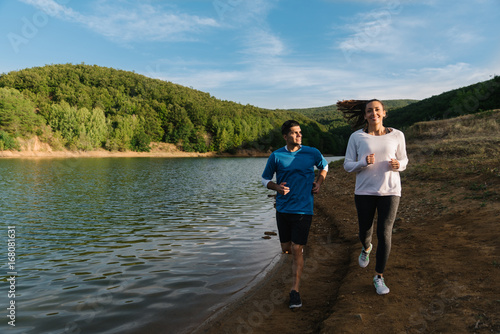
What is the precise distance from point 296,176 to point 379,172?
3.85 ft

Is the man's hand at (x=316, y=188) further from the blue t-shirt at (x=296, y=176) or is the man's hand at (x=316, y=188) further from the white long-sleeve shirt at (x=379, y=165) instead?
the white long-sleeve shirt at (x=379, y=165)

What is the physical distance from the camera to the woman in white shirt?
4.18 m

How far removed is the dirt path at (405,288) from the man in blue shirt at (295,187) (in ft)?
2.00

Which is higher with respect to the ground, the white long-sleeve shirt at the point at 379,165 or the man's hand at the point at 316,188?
the white long-sleeve shirt at the point at 379,165

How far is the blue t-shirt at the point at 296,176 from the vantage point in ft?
14.1

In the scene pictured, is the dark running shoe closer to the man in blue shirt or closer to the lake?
the man in blue shirt

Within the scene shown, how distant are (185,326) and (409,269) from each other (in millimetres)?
3833

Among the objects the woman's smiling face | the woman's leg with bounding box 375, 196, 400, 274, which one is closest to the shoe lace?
the woman's leg with bounding box 375, 196, 400, 274

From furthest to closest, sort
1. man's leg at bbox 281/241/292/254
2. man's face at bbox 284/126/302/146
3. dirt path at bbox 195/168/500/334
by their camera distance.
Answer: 1. man's leg at bbox 281/241/292/254
2. man's face at bbox 284/126/302/146
3. dirt path at bbox 195/168/500/334

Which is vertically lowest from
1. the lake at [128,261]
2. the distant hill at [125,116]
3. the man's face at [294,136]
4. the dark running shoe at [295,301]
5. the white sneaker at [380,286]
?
the lake at [128,261]

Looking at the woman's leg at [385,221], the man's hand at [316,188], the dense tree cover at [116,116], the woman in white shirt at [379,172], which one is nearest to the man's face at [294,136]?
the man's hand at [316,188]

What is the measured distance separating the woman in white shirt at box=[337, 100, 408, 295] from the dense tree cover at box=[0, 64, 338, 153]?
86743 mm

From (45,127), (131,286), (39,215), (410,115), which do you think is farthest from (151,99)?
(131,286)

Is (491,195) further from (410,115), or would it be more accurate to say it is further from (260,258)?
(410,115)
